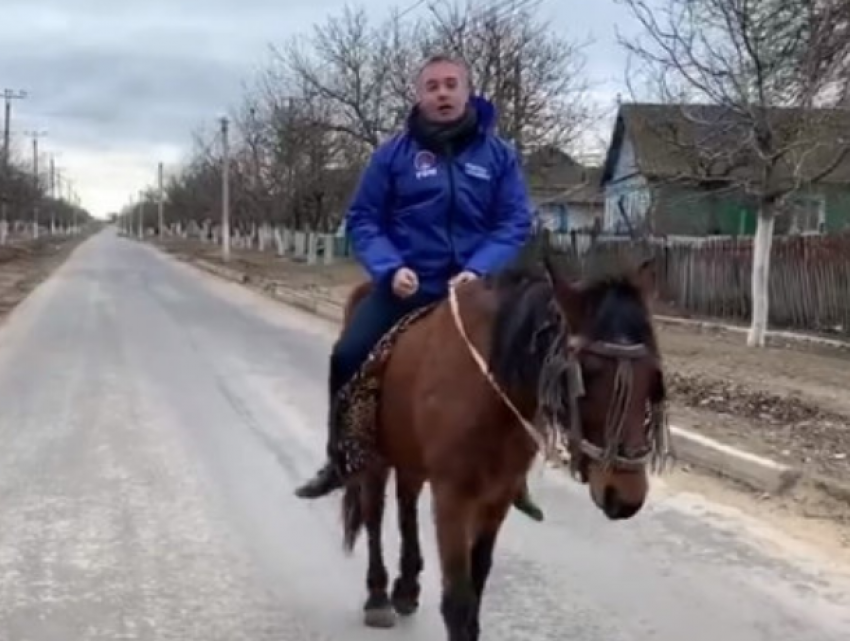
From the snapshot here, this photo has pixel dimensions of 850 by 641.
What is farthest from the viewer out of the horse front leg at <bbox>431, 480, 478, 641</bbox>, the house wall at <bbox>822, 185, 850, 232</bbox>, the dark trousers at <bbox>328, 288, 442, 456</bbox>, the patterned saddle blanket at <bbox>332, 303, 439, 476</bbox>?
the house wall at <bbox>822, 185, 850, 232</bbox>

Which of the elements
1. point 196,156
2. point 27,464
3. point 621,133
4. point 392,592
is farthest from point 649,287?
point 196,156

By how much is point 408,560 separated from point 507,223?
1633 mm

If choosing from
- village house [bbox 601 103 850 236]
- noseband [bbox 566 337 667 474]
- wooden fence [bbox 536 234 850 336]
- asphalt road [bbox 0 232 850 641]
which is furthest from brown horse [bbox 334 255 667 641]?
wooden fence [bbox 536 234 850 336]

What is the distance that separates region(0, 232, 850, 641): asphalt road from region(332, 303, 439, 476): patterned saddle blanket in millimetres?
819

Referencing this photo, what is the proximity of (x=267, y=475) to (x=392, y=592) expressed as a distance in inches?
135

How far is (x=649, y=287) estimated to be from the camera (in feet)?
12.1

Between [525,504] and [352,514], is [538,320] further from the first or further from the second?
[352,514]

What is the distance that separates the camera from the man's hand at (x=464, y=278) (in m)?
4.61

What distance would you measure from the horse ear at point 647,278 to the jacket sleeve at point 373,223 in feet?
4.41

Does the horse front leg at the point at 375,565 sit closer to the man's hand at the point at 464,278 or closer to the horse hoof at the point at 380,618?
the horse hoof at the point at 380,618

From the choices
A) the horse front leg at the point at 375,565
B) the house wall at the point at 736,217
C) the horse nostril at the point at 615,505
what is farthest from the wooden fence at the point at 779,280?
the horse nostril at the point at 615,505

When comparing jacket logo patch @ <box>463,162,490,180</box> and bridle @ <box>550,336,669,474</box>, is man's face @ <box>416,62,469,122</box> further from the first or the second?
bridle @ <box>550,336,669,474</box>

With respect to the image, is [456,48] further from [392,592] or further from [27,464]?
[392,592]

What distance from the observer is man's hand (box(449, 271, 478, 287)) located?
15.1 feet
